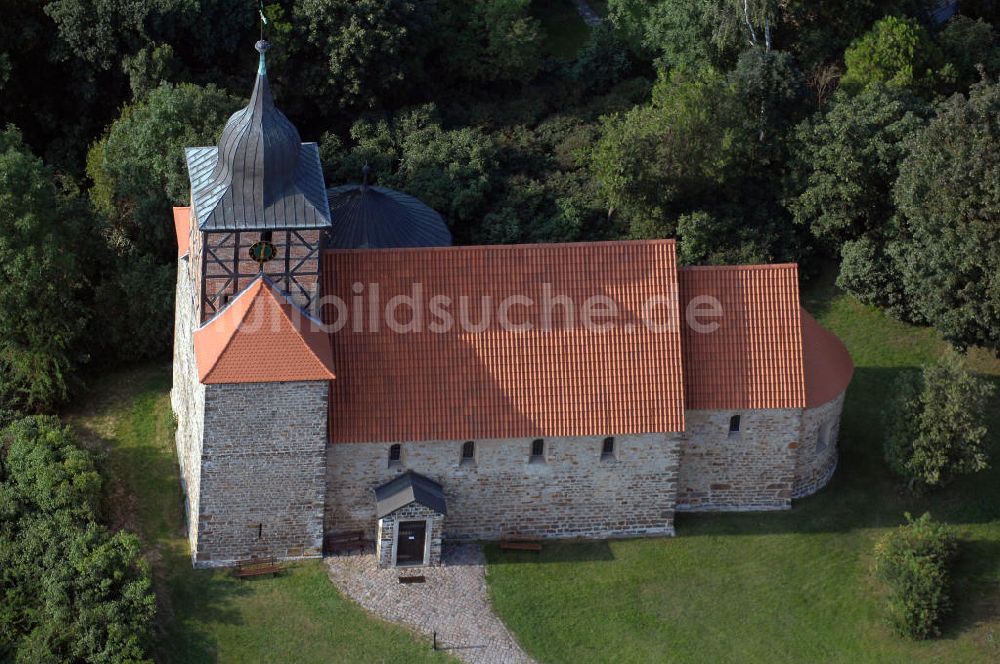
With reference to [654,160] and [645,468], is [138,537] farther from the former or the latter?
[654,160]

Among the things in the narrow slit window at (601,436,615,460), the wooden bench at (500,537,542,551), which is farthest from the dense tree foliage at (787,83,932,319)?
the wooden bench at (500,537,542,551)

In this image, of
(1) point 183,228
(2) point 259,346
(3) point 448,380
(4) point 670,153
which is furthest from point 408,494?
(4) point 670,153

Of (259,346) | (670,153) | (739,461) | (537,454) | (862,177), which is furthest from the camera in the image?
(670,153)

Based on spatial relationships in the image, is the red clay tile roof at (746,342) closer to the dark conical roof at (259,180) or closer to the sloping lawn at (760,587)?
the sloping lawn at (760,587)

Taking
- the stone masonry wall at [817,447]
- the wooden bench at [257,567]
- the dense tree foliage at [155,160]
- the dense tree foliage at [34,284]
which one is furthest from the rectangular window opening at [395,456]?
the dense tree foliage at [155,160]

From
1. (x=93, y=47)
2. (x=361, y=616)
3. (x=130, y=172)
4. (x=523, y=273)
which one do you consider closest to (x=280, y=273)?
(x=523, y=273)

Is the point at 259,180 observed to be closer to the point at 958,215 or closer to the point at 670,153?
the point at 670,153
